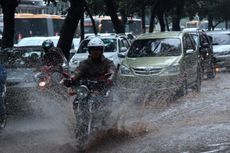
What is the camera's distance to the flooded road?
26.6 feet

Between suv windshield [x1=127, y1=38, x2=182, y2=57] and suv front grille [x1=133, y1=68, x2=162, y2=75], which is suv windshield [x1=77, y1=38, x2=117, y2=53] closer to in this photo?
suv windshield [x1=127, y1=38, x2=182, y2=57]

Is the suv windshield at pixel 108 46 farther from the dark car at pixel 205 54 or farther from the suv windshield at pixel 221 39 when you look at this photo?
the suv windshield at pixel 221 39

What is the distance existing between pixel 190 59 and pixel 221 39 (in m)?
9.88

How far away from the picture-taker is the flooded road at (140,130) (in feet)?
26.6

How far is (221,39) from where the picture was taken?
991 inches

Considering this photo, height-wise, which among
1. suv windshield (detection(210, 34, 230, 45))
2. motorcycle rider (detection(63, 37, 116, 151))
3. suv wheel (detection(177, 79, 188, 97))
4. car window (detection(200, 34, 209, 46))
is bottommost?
suv wheel (detection(177, 79, 188, 97))

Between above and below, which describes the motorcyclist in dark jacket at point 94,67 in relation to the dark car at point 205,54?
above

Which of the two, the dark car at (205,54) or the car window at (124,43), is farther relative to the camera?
the car window at (124,43)

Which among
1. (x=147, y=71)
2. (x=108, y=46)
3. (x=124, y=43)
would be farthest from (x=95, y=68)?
(x=124, y=43)

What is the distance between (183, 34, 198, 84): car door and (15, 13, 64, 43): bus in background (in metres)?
→ 30.3

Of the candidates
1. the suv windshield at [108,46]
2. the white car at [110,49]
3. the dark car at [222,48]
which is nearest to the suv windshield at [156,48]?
the white car at [110,49]

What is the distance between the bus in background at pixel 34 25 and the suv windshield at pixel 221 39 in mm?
23135

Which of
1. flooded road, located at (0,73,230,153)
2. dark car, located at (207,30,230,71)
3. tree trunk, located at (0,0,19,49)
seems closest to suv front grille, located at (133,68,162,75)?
flooded road, located at (0,73,230,153)

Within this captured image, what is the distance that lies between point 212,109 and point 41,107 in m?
3.53
